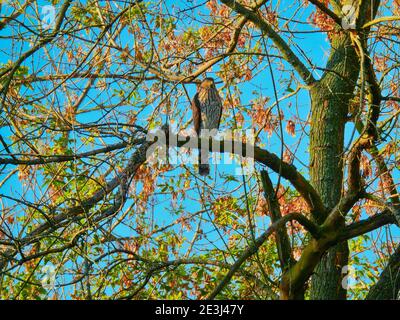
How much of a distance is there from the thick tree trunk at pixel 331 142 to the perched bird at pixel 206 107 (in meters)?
1.42

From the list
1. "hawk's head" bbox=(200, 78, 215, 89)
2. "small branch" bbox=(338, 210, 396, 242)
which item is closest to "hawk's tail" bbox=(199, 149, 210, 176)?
"hawk's head" bbox=(200, 78, 215, 89)

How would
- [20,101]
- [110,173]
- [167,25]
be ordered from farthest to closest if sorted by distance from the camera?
[167,25] → [110,173] → [20,101]

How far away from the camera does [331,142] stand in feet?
20.4

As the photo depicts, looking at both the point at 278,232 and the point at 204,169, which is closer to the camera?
the point at 278,232

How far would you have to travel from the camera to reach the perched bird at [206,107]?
24.6ft

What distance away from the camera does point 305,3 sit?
20.9 ft

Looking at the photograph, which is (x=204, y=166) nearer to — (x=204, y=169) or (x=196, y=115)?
(x=204, y=169)

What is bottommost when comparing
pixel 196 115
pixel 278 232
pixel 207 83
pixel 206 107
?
pixel 278 232

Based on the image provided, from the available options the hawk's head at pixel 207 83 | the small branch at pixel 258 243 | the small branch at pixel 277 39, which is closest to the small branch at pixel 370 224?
the small branch at pixel 258 243

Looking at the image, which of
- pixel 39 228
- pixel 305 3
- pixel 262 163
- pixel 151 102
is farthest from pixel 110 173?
pixel 305 3

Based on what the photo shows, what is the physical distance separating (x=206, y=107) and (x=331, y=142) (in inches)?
71.9

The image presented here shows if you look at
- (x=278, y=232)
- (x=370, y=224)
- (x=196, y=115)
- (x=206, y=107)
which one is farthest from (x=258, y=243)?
(x=206, y=107)
